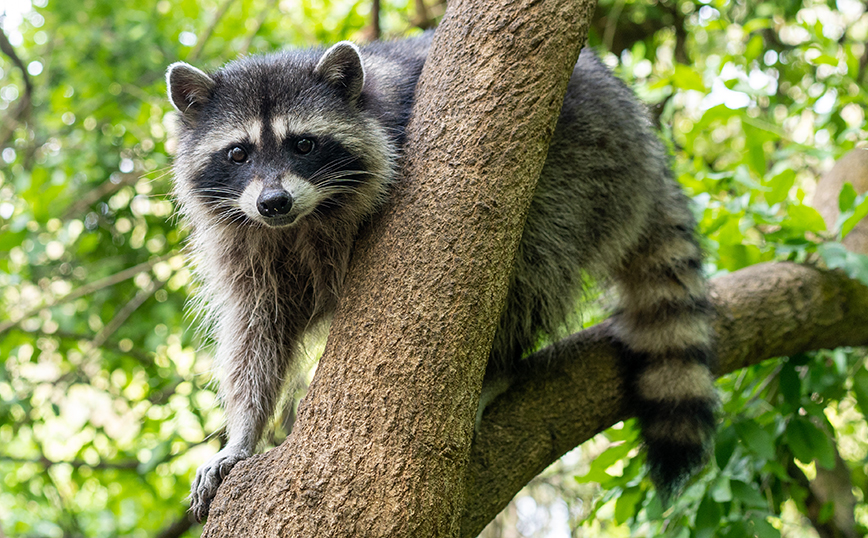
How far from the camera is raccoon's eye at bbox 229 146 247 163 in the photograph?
2.20 meters

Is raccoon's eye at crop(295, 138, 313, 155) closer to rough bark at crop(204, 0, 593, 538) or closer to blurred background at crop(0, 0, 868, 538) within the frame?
rough bark at crop(204, 0, 593, 538)

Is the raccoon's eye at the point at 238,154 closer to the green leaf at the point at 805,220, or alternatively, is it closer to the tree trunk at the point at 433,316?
the tree trunk at the point at 433,316

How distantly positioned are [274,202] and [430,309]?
1.99 feet

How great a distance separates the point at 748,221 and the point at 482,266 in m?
1.84

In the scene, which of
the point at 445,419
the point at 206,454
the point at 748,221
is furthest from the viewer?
the point at 206,454

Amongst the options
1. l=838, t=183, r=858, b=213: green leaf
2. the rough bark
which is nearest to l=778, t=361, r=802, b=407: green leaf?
l=838, t=183, r=858, b=213: green leaf

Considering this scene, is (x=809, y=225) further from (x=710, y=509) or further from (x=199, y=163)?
(x=199, y=163)

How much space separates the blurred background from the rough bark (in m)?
1.23

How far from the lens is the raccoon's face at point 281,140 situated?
2.08 meters

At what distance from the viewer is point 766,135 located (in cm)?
319

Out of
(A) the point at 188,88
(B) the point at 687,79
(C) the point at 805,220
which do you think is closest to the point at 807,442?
(C) the point at 805,220

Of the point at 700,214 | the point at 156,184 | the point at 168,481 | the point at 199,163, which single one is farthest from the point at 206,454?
the point at 700,214

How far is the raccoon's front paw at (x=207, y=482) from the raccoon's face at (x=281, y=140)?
2.29 ft

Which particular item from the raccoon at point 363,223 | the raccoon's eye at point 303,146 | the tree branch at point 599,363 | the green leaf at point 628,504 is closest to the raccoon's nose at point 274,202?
the raccoon at point 363,223
